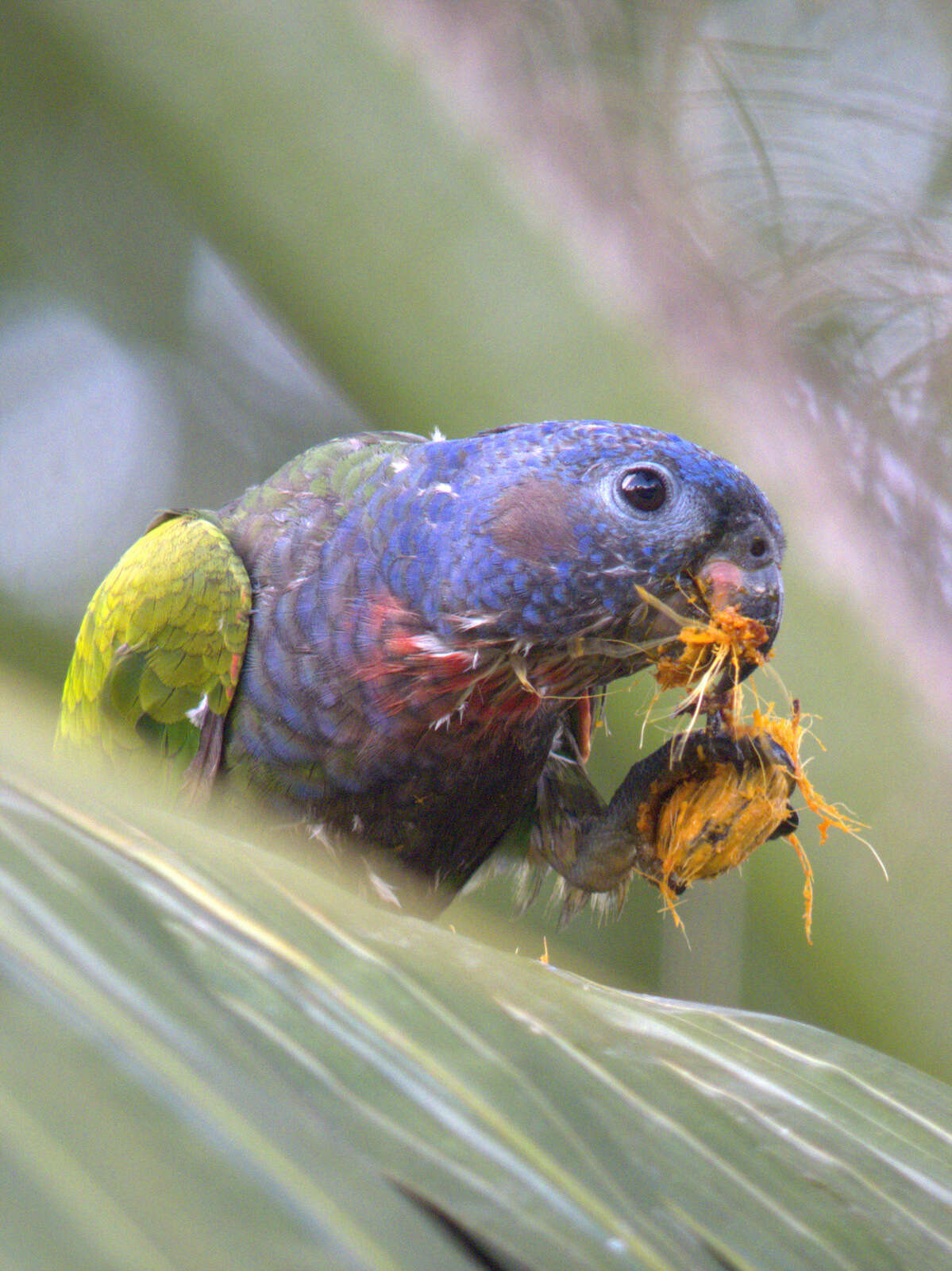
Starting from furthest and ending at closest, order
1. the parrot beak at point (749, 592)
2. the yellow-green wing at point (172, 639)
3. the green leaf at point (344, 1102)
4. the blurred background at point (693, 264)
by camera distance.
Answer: the yellow-green wing at point (172, 639)
the parrot beak at point (749, 592)
the blurred background at point (693, 264)
the green leaf at point (344, 1102)

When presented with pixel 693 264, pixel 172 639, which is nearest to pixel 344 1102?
pixel 693 264

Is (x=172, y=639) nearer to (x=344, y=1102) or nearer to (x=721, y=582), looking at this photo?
(x=721, y=582)

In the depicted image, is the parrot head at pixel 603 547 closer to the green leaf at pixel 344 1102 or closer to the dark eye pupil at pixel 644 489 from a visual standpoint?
the dark eye pupil at pixel 644 489

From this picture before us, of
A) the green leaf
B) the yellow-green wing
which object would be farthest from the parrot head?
the green leaf

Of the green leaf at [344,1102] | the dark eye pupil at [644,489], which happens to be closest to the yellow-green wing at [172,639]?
the dark eye pupil at [644,489]

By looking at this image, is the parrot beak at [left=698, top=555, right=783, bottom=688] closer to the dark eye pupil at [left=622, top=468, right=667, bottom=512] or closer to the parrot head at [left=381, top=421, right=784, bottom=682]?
the parrot head at [left=381, top=421, right=784, bottom=682]
